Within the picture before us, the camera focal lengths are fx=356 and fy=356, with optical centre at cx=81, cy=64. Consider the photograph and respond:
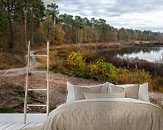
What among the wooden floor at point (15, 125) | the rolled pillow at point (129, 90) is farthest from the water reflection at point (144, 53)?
the wooden floor at point (15, 125)

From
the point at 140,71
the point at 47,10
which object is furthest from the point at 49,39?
the point at 140,71

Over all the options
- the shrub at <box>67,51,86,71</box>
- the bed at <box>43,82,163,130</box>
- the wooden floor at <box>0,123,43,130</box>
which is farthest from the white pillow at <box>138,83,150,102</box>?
the wooden floor at <box>0,123,43,130</box>

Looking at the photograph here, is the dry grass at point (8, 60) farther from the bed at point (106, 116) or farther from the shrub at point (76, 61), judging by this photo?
the bed at point (106, 116)

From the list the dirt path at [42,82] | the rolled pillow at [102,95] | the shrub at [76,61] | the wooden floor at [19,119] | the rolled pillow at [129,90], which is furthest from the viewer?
the shrub at [76,61]

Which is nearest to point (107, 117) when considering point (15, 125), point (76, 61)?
point (15, 125)

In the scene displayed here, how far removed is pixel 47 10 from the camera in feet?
21.2

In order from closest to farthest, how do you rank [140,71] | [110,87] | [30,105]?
[110,87], [30,105], [140,71]

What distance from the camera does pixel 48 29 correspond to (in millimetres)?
6371

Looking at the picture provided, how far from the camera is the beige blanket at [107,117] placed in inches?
155

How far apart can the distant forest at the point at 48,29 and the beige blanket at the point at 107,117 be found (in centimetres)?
247

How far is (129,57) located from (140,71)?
33 centimetres

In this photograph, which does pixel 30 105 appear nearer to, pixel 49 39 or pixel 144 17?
pixel 49 39

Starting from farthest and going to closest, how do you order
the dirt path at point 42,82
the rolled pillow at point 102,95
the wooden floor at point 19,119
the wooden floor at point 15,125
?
the dirt path at point 42,82 → the wooden floor at point 19,119 → the wooden floor at point 15,125 → the rolled pillow at point 102,95

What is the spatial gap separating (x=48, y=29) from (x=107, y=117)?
9.31ft
